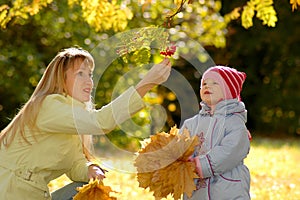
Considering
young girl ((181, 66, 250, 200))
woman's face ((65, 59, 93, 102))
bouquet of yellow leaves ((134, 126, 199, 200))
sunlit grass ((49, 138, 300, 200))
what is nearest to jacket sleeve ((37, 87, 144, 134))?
woman's face ((65, 59, 93, 102))

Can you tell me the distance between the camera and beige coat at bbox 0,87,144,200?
12.4 ft

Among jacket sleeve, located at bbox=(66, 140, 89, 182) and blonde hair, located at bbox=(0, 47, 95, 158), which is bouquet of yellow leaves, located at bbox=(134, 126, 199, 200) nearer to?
jacket sleeve, located at bbox=(66, 140, 89, 182)

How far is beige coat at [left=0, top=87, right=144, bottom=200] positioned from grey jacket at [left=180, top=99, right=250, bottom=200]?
21.2 inches

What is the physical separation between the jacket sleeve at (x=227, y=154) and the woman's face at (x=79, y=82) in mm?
780

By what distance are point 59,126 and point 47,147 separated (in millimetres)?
174

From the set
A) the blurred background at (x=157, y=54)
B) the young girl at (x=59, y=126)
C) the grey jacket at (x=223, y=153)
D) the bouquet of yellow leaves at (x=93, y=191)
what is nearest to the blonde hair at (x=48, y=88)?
the young girl at (x=59, y=126)

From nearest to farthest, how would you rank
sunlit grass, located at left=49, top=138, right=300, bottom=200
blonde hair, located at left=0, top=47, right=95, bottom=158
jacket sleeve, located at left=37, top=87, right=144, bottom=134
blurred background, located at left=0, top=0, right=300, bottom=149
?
jacket sleeve, located at left=37, top=87, right=144, bottom=134
blonde hair, located at left=0, top=47, right=95, bottom=158
blurred background, located at left=0, top=0, right=300, bottom=149
sunlit grass, located at left=49, top=138, right=300, bottom=200

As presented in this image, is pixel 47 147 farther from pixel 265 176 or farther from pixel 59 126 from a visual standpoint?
pixel 265 176

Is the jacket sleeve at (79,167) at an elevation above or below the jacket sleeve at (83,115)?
below

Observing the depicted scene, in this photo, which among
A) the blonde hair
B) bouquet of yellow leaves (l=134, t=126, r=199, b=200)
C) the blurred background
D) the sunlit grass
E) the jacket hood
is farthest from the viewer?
the sunlit grass

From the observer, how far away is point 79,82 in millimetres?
4004

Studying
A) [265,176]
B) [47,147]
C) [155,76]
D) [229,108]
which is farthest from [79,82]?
[265,176]

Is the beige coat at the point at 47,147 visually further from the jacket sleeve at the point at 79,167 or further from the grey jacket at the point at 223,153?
the grey jacket at the point at 223,153

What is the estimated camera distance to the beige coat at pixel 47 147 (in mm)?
3771
